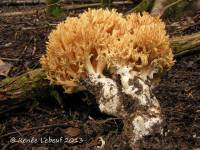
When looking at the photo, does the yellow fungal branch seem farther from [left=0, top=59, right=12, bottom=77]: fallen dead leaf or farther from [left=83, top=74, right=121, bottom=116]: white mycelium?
[left=0, top=59, right=12, bottom=77]: fallen dead leaf

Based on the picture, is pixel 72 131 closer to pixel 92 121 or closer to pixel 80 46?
pixel 92 121

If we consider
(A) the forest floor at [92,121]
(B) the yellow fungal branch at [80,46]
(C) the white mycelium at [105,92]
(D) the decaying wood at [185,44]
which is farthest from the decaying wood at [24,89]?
(D) the decaying wood at [185,44]

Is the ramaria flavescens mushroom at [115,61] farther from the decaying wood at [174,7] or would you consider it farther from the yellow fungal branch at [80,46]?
the decaying wood at [174,7]

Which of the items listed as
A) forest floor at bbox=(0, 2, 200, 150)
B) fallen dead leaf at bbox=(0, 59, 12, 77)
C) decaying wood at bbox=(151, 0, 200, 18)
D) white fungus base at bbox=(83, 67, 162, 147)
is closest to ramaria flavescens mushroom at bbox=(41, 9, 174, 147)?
white fungus base at bbox=(83, 67, 162, 147)

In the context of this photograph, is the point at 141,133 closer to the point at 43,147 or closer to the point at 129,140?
the point at 129,140

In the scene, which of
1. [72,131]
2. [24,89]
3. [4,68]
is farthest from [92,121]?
[4,68]

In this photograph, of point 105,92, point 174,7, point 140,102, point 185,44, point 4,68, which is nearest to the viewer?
point 140,102

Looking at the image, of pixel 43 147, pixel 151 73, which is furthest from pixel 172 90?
pixel 43 147

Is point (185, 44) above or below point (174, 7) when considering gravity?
below
